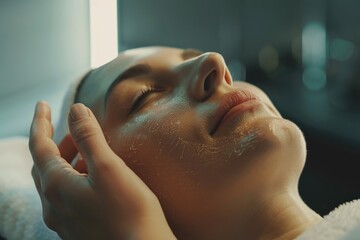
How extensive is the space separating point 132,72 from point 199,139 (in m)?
0.17

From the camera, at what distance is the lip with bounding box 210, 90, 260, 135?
756 millimetres

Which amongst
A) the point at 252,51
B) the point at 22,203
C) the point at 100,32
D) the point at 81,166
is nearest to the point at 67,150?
the point at 81,166

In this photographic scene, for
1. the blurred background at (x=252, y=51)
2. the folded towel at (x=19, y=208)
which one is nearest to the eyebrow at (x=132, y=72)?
the folded towel at (x=19, y=208)

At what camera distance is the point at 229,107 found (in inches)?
30.0

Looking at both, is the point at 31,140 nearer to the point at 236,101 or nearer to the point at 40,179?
the point at 40,179

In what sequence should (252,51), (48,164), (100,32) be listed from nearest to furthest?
(48,164) < (100,32) < (252,51)

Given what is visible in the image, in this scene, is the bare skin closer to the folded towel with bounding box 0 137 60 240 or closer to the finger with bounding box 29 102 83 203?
the finger with bounding box 29 102 83 203

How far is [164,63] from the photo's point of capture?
858mm

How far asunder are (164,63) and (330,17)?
1.56m

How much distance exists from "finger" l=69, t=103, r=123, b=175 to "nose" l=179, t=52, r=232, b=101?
144 mm

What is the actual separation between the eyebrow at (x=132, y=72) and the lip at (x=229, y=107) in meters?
0.14

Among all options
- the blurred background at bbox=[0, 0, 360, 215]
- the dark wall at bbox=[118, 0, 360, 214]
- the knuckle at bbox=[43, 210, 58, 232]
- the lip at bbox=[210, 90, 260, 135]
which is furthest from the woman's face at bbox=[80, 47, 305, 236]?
the dark wall at bbox=[118, 0, 360, 214]

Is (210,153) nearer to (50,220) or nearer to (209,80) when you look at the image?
(209,80)

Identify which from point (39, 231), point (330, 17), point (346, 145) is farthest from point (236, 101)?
point (330, 17)
